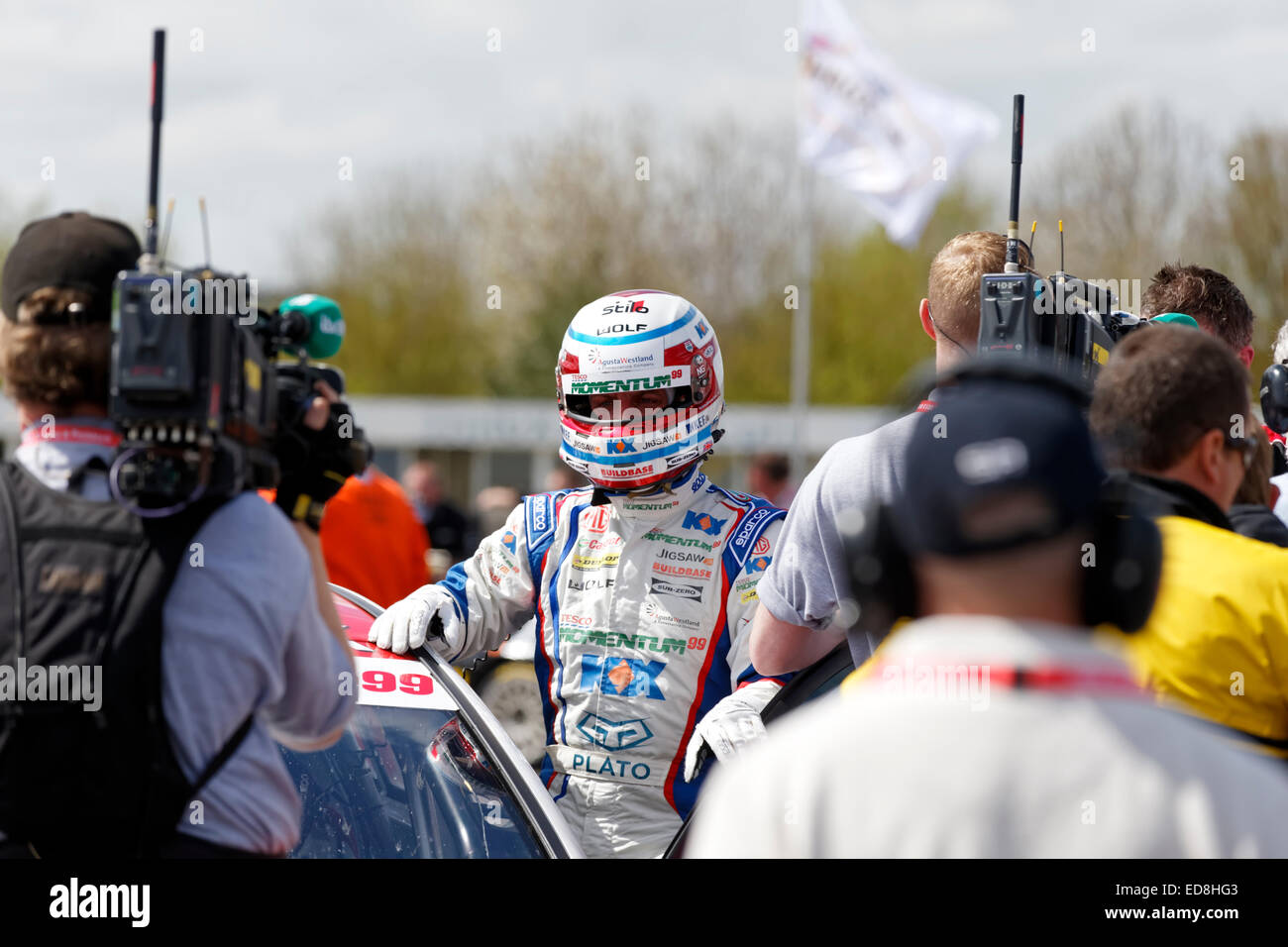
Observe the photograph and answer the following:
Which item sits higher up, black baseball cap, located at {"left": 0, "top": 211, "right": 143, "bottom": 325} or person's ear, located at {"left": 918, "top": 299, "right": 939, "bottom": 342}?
black baseball cap, located at {"left": 0, "top": 211, "right": 143, "bottom": 325}

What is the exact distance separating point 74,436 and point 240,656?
43 cm

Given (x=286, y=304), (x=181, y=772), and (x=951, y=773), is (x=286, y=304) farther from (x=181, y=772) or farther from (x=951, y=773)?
(x=951, y=773)

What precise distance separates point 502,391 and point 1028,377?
Result: 34249mm

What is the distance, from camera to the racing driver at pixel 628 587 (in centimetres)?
353

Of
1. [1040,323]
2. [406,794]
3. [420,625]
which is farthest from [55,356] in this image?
[1040,323]

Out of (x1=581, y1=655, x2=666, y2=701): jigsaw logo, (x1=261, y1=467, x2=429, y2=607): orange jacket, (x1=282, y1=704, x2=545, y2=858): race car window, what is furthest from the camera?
(x1=261, y1=467, x2=429, y2=607): orange jacket

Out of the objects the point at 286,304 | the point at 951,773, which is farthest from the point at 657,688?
the point at 951,773

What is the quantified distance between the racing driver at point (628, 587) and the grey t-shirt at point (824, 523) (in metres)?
0.32

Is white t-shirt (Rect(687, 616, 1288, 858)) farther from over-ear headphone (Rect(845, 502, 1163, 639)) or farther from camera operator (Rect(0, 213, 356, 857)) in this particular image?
camera operator (Rect(0, 213, 356, 857))

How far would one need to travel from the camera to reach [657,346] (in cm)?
385

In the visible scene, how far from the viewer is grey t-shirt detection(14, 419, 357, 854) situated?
6.69 ft

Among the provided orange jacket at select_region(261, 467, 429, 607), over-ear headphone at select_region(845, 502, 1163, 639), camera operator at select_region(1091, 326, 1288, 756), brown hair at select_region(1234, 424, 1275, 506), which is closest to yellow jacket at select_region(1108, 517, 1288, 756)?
camera operator at select_region(1091, 326, 1288, 756)
